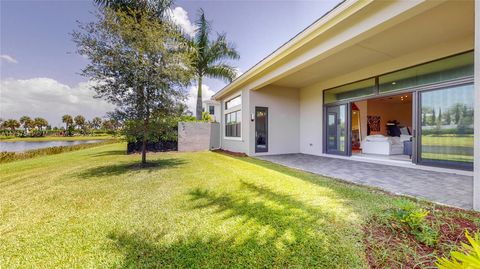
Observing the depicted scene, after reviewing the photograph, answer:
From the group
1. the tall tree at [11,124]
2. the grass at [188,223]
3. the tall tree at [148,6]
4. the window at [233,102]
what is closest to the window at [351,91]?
the window at [233,102]

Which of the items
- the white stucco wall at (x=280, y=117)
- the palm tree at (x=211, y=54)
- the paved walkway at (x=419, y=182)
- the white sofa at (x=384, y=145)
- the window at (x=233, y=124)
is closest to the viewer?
the paved walkway at (x=419, y=182)

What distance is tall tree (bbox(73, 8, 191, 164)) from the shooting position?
573 cm

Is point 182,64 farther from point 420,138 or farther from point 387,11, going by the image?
point 420,138

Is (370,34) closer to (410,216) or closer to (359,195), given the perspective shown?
(359,195)

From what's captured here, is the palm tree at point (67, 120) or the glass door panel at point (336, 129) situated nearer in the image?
the glass door panel at point (336, 129)

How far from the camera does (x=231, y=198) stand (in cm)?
356

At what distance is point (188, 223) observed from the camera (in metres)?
2.63

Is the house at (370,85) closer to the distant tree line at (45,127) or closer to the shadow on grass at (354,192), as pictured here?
the shadow on grass at (354,192)

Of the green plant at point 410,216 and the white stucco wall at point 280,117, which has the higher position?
the white stucco wall at point 280,117

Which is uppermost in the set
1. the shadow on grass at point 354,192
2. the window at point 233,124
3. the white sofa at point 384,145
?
the window at point 233,124

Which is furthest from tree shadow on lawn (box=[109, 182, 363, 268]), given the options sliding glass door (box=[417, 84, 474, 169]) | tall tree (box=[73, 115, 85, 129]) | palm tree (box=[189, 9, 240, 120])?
tall tree (box=[73, 115, 85, 129])

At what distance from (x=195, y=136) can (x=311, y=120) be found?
Answer: 7119 millimetres

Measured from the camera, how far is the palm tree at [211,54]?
12.6m

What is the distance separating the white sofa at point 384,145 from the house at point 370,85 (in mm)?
45
